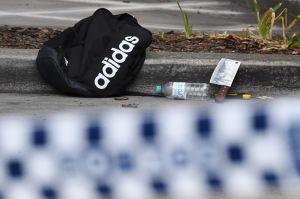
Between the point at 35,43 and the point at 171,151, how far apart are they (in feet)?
11.2

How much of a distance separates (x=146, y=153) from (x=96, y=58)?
2.47 metres

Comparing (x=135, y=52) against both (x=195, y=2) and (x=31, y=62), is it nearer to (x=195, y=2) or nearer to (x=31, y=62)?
(x=31, y=62)

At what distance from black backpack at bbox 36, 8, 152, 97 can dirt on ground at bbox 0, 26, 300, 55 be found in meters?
0.53

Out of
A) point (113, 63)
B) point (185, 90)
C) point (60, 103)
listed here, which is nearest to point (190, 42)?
point (185, 90)

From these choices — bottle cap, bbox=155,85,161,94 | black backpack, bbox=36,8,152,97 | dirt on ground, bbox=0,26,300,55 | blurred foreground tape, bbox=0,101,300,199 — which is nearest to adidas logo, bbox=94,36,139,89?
black backpack, bbox=36,8,152,97

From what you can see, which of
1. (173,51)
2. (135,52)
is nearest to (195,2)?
(173,51)

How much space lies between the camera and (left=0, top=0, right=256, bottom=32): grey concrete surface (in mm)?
8562

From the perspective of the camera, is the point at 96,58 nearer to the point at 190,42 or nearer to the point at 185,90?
the point at 185,90

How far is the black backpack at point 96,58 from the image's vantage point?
5.72m

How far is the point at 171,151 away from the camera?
3.40 metres

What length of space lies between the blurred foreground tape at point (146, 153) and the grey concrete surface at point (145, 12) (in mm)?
4672

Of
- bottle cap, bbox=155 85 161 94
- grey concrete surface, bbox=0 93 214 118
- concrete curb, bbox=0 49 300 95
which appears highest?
concrete curb, bbox=0 49 300 95

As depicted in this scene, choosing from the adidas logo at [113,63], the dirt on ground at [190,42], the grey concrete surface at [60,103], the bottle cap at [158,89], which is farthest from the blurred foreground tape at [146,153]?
the dirt on ground at [190,42]

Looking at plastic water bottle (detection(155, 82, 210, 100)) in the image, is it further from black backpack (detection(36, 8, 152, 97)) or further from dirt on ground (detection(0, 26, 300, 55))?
dirt on ground (detection(0, 26, 300, 55))
